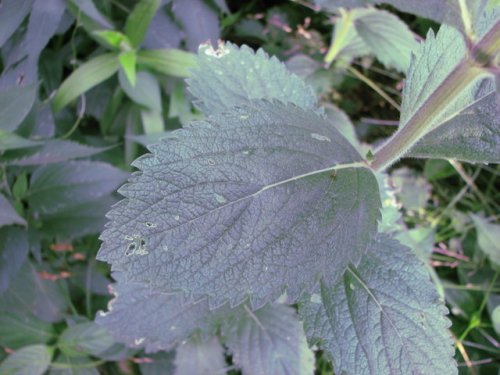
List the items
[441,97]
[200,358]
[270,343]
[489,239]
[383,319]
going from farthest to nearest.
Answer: [489,239]
[200,358]
[270,343]
[383,319]
[441,97]

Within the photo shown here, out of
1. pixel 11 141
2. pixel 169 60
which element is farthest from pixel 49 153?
pixel 169 60

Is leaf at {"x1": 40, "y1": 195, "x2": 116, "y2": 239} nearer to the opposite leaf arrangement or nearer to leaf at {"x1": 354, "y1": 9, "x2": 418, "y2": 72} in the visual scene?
the opposite leaf arrangement

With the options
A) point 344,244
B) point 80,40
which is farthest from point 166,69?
point 344,244

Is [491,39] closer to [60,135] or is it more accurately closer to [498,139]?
[498,139]

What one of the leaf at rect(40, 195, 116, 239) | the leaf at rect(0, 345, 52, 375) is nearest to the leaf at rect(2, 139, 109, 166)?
the leaf at rect(40, 195, 116, 239)

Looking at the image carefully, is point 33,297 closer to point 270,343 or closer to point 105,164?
point 105,164

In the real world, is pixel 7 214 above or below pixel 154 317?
above
